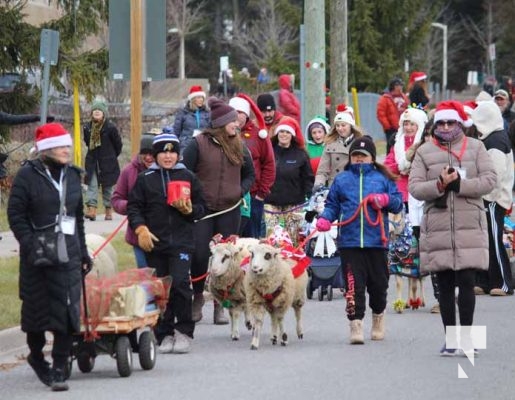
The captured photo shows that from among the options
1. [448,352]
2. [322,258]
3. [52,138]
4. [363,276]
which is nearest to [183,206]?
[363,276]

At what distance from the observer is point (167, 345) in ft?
40.8

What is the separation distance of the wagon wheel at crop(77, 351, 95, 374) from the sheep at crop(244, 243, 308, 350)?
68.8 inches

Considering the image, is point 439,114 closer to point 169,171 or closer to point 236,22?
point 169,171

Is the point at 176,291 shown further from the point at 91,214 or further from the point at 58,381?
the point at 91,214

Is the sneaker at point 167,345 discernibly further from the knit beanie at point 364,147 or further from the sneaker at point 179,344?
the knit beanie at point 364,147

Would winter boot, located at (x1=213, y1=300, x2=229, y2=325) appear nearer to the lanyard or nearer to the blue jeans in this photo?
the lanyard

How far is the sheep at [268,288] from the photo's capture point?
41.7 feet

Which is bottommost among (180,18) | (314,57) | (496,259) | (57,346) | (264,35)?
(57,346)

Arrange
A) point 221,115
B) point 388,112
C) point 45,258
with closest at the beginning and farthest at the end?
point 45,258 < point 221,115 < point 388,112

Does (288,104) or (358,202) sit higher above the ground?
(288,104)

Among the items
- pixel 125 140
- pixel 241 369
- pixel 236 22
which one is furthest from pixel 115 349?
pixel 236 22

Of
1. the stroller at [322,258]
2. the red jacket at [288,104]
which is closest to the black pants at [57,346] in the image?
the stroller at [322,258]

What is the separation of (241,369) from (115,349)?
1044 mm

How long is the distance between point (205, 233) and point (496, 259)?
12.9 feet
